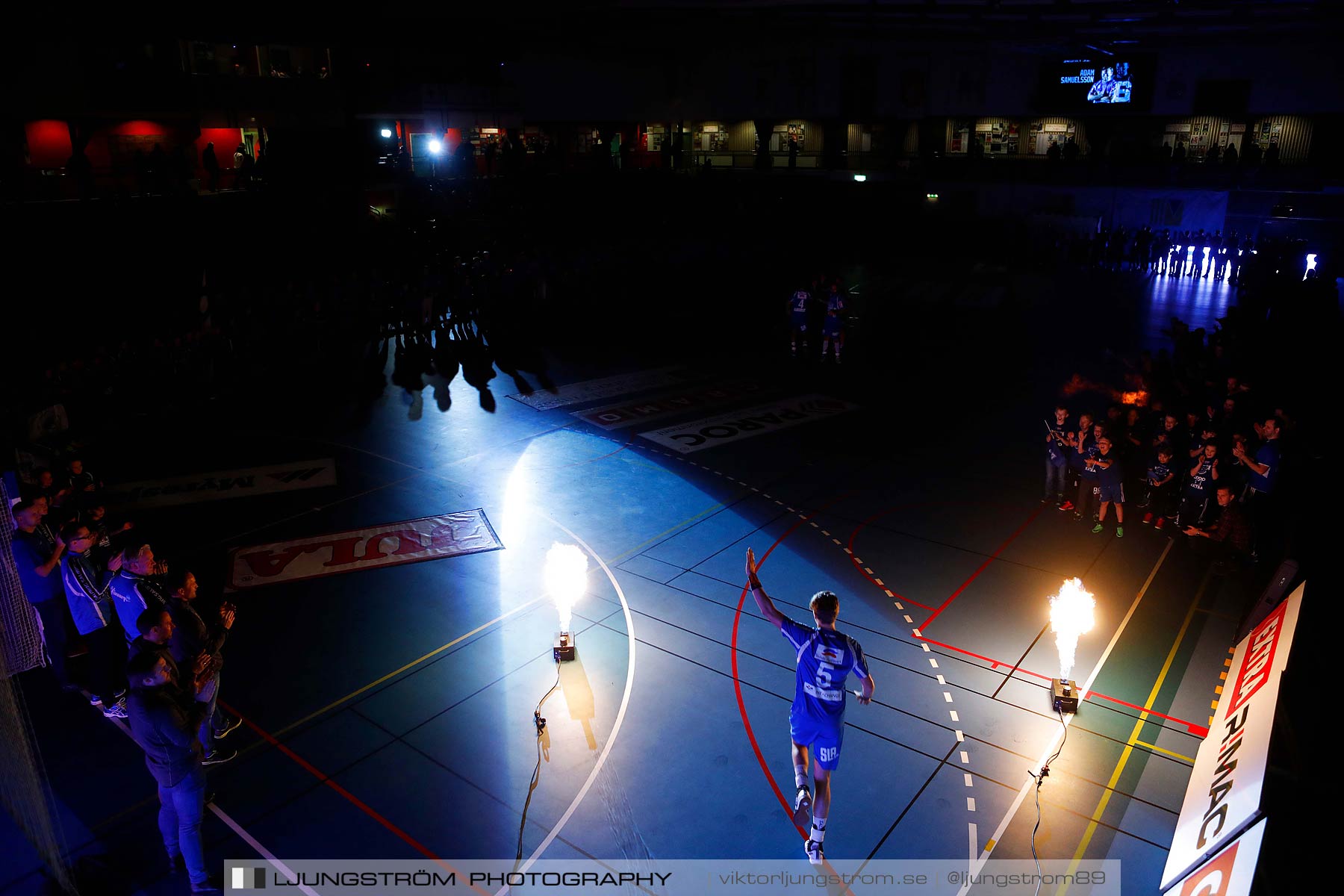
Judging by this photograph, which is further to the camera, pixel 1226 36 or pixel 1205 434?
pixel 1226 36

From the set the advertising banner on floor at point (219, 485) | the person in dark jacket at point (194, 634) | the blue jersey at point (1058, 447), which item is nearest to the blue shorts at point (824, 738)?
the person in dark jacket at point (194, 634)

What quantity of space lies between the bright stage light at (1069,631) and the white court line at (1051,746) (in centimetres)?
20

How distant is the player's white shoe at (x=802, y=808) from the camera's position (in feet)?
24.0

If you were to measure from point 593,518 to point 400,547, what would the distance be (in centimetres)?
315

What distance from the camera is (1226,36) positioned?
124 feet

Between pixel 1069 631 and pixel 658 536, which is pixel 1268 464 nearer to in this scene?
pixel 1069 631

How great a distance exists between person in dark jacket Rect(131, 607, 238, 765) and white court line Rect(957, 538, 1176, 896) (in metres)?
6.70

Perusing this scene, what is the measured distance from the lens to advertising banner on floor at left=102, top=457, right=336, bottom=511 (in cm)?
1472

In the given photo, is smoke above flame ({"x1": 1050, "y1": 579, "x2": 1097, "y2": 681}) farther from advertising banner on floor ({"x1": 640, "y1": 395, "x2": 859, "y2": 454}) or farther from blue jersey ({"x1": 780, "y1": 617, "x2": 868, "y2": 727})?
advertising banner on floor ({"x1": 640, "y1": 395, "x2": 859, "y2": 454})

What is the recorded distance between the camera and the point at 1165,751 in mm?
8594

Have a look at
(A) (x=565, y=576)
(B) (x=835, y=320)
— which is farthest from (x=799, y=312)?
(A) (x=565, y=576)

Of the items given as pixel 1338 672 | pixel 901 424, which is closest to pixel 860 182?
pixel 901 424

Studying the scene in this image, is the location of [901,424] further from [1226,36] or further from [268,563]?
[1226,36]

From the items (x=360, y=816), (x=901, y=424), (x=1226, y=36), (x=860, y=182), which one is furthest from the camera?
(x=860, y=182)
